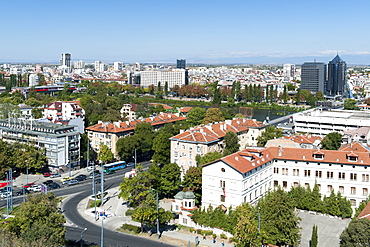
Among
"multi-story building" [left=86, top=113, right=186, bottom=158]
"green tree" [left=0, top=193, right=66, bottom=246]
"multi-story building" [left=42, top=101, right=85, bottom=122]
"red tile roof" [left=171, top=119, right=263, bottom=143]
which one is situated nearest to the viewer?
"green tree" [left=0, top=193, right=66, bottom=246]

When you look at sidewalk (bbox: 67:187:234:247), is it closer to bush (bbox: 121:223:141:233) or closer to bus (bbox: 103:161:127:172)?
bush (bbox: 121:223:141:233)

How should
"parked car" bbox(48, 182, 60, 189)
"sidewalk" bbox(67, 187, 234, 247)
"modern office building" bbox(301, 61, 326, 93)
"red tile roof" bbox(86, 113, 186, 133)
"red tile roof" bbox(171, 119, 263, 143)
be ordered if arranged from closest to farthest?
"sidewalk" bbox(67, 187, 234, 247), "parked car" bbox(48, 182, 60, 189), "red tile roof" bbox(171, 119, 263, 143), "red tile roof" bbox(86, 113, 186, 133), "modern office building" bbox(301, 61, 326, 93)

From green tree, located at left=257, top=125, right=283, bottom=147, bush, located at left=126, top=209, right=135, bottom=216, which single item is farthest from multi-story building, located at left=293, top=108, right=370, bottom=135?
bush, located at left=126, top=209, right=135, bottom=216

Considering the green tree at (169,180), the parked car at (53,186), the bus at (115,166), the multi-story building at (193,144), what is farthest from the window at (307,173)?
the parked car at (53,186)

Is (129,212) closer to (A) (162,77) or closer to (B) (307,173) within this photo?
(B) (307,173)

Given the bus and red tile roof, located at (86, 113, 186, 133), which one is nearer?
the bus

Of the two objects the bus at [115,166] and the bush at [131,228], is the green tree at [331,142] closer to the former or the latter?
the bus at [115,166]
